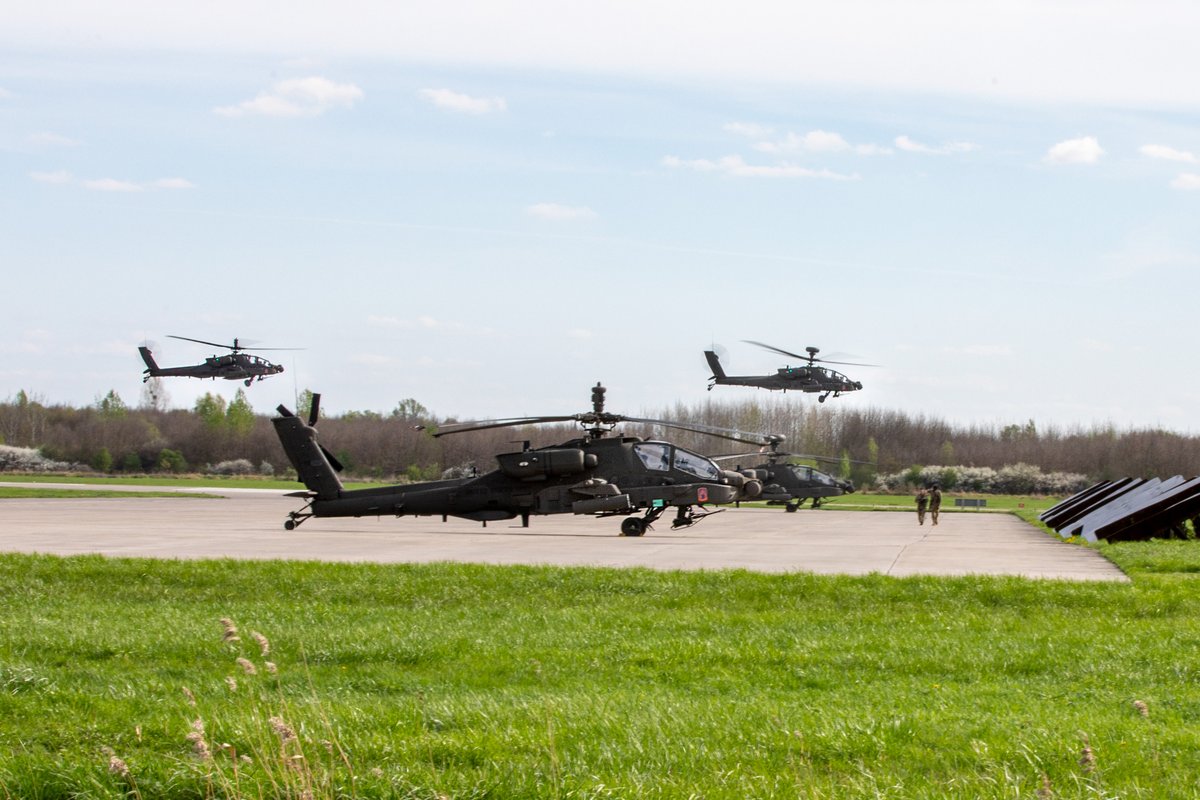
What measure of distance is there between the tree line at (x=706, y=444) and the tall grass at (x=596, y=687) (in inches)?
2961

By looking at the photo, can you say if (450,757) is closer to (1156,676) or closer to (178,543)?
(1156,676)

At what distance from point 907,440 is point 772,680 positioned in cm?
11134

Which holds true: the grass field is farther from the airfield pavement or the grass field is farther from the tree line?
the tree line

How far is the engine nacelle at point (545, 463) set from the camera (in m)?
26.3

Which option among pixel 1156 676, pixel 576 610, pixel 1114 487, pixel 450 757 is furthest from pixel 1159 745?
pixel 1114 487

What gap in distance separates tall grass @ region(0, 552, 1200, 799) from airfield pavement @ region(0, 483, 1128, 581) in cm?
422

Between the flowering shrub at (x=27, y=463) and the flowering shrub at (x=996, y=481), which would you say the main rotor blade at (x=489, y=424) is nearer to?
the flowering shrub at (x=996, y=481)

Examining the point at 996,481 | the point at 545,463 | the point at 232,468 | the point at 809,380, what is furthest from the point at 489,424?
the point at 232,468

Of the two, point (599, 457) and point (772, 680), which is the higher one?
point (599, 457)

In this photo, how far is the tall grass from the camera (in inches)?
239

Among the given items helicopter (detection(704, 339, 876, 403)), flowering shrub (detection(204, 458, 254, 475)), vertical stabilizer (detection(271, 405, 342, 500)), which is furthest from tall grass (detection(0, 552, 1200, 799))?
flowering shrub (detection(204, 458, 254, 475))

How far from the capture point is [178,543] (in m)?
23.8

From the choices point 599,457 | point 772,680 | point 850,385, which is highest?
point 850,385

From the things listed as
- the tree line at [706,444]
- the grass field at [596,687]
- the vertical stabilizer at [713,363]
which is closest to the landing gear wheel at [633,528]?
the grass field at [596,687]
